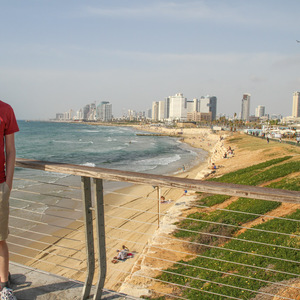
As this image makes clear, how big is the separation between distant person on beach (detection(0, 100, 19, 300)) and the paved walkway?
149 mm

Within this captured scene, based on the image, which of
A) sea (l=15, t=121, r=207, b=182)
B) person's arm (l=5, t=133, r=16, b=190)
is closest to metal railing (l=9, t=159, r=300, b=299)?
person's arm (l=5, t=133, r=16, b=190)

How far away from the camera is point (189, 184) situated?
2080 mm

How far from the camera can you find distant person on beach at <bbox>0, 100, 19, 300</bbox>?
2342mm

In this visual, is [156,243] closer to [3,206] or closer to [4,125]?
[3,206]

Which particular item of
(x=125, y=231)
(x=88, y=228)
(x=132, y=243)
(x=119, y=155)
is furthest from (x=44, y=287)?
(x=119, y=155)

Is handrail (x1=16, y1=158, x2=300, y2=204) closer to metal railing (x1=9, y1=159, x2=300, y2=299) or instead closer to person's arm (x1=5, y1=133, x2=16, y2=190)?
metal railing (x1=9, y1=159, x2=300, y2=299)

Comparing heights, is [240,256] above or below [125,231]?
above

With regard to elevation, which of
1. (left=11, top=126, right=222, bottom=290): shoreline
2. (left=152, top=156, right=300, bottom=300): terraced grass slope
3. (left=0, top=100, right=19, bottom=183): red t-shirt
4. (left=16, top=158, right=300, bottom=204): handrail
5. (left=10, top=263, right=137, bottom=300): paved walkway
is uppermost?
(left=0, top=100, right=19, bottom=183): red t-shirt

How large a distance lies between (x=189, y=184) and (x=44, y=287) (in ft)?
5.52

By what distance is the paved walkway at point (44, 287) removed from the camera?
8.33 feet

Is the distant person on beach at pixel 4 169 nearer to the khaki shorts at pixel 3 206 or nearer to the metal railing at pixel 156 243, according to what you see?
the khaki shorts at pixel 3 206

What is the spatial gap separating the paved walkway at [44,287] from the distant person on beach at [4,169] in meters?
0.15

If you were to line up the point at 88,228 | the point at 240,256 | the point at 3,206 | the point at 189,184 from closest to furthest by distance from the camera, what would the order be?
1. the point at 189,184
2. the point at 3,206
3. the point at 88,228
4. the point at 240,256

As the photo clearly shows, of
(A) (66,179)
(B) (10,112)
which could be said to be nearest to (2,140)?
(B) (10,112)
